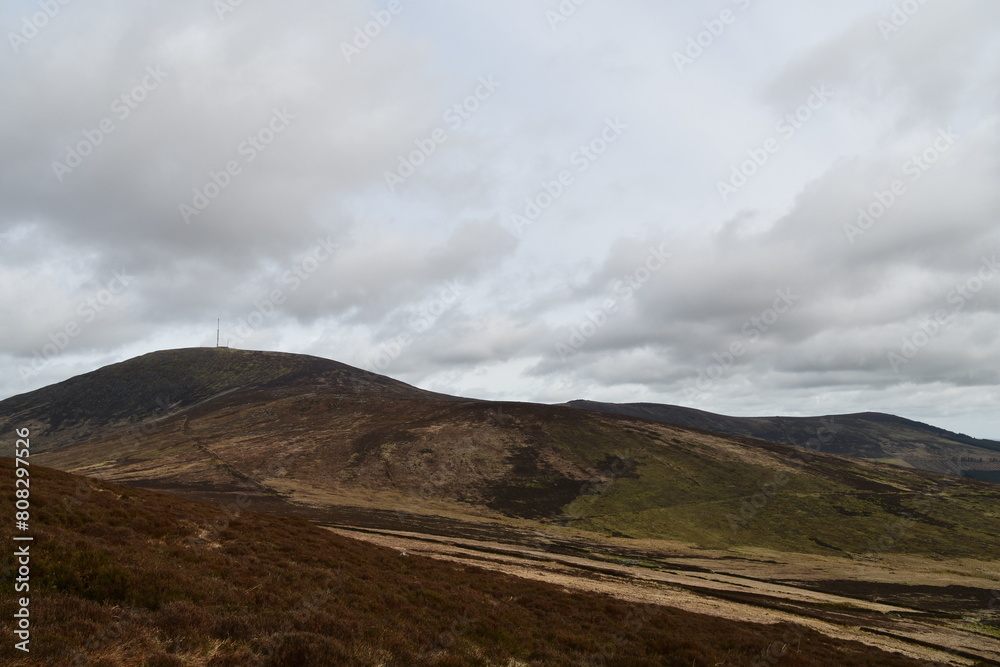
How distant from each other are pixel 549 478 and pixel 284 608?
108575 mm

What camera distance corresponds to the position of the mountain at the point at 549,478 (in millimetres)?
96250

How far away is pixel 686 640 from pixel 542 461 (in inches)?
4235

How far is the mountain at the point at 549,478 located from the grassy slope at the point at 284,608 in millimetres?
47878

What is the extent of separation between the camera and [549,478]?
395ft

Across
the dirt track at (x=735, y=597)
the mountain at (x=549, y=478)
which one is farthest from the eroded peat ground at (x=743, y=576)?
the mountain at (x=549, y=478)

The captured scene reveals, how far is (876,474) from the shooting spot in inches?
5728

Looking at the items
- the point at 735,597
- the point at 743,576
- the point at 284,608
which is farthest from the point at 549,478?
the point at 284,608

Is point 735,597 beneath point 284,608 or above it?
beneath

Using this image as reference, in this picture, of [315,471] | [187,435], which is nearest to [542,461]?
[315,471]

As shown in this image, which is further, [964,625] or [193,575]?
[964,625]

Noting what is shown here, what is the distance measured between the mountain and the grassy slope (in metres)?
47.9

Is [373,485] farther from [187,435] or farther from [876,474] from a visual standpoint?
[876,474]

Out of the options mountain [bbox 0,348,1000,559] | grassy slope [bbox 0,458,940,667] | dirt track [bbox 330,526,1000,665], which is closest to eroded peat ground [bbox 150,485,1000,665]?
dirt track [bbox 330,526,1000,665]

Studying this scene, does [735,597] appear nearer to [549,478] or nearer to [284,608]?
[284,608]
